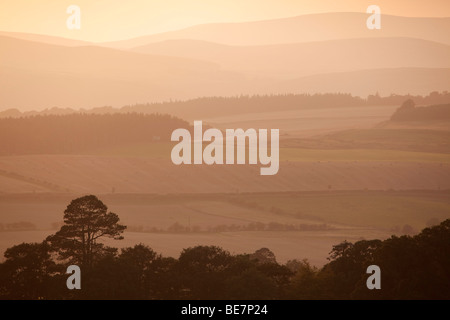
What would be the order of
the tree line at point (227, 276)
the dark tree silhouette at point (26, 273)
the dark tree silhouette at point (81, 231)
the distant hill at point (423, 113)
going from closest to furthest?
the tree line at point (227, 276), the dark tree silhouette at point (26, 273), the dark tree silhouette at point (81, 231), the distant hill at point (423, 113)

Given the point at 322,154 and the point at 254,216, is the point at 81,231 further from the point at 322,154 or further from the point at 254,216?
the point at 322,154

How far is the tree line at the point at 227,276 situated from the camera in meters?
46.5

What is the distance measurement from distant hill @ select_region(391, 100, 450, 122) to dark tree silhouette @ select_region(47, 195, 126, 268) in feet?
400

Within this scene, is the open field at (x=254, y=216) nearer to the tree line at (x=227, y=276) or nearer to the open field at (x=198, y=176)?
the open field at (x=198, y=176)

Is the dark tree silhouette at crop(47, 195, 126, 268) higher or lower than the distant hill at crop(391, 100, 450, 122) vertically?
lower

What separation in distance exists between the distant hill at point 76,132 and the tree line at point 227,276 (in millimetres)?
76391

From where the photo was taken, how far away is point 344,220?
297ft

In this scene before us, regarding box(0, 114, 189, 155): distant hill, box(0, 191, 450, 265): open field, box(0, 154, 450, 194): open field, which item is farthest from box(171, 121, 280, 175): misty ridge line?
box(0, 191, 450, 265): open field

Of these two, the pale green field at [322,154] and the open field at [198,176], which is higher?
the pale green field at [322,154]

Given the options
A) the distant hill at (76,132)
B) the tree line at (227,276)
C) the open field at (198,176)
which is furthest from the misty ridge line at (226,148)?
the tree line at (227,276)

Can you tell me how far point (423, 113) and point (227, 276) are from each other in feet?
423

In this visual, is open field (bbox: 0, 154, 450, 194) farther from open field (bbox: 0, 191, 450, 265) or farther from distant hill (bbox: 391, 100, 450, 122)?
distant hill (bbox: 391, 100, 450, 122)

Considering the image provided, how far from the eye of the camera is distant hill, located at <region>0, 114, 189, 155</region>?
130m
